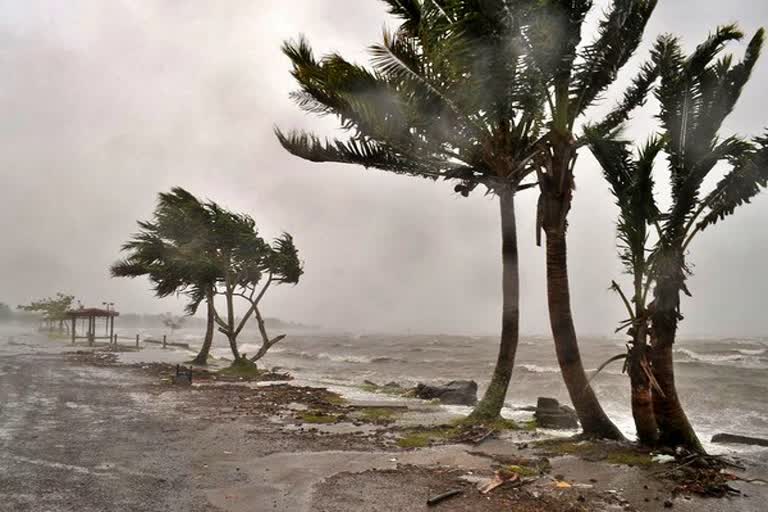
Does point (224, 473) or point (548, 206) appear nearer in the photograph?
point (224, 473)

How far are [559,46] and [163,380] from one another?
59.0ft

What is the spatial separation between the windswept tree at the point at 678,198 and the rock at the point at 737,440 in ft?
8.58

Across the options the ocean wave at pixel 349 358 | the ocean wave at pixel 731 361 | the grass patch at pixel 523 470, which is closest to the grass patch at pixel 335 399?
the grass patch at pixel 523 470

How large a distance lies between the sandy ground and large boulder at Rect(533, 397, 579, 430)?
7.50 ft

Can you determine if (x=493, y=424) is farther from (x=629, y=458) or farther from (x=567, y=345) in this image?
(x=629, y=458)

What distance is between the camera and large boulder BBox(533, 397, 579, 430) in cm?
1216

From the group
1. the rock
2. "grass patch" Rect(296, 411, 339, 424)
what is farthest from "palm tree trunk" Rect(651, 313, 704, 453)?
"grass patch" Rect(296, 411, 339, 424)

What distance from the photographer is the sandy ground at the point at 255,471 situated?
6301 millimetres

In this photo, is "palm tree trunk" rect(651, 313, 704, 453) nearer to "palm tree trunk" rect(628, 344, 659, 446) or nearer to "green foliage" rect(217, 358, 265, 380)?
"palm tree trunk" rect(628, 344, 659, 446)

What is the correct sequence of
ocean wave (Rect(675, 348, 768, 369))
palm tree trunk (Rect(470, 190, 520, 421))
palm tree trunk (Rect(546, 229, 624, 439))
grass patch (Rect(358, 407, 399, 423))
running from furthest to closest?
ocean wave (Rect(675, 348, 768, 369)) < grass patch (Rect(358, 407, 399, 423)) < palm tree trunk (Rect(470, 190, 520, 421)) < palm tree trunk (Rect(546, 229, 624, 439))

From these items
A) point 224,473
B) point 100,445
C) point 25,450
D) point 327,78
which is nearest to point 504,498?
point 224,473

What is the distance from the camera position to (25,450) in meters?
8.46

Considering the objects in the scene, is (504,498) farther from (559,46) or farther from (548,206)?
(559,46)

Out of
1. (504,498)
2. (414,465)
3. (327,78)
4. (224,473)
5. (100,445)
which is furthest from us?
(327,78)
